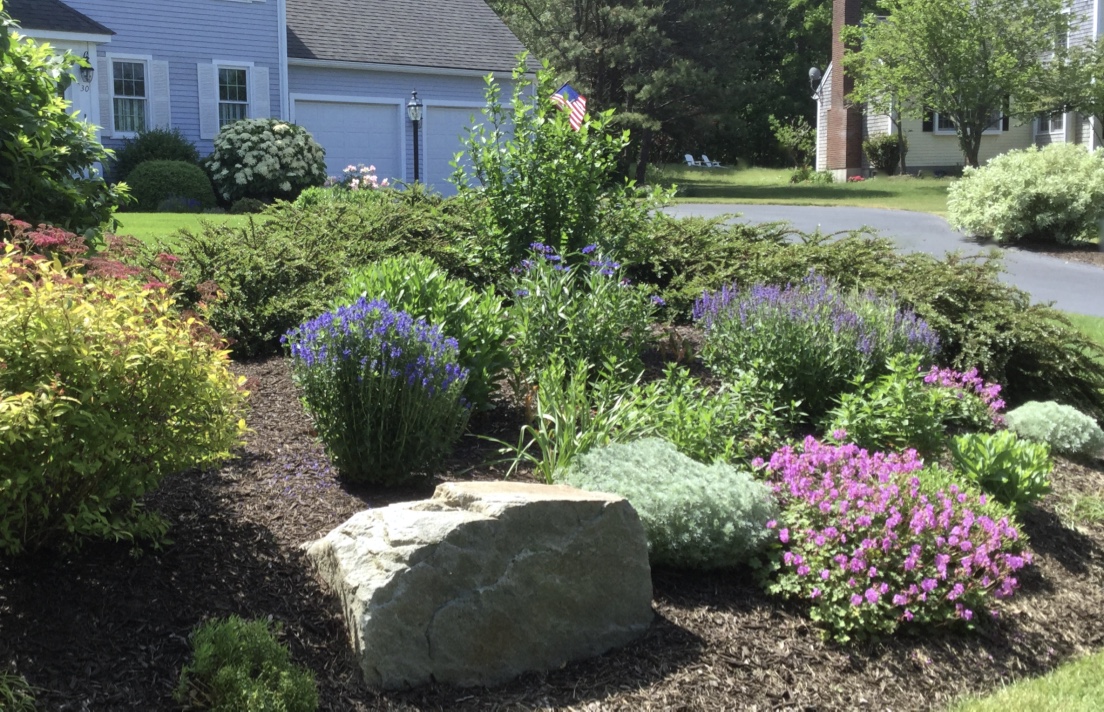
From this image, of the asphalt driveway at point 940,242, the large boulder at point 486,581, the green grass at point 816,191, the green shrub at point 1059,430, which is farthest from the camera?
the green grass at point 816,191

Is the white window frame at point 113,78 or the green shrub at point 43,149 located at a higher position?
the white window frame at point 113,78

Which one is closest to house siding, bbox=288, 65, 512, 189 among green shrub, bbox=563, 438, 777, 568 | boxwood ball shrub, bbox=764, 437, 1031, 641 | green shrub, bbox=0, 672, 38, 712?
green shrub, bbox=563, 438, 777, 568

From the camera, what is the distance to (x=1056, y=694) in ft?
12.5

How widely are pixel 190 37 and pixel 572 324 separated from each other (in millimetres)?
18919

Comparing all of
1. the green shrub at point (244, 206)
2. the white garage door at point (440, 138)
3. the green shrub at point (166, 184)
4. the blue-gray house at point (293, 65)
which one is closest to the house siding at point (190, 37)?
the blue-gray house at point (293, 65)

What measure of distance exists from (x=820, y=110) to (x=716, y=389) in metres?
33.1

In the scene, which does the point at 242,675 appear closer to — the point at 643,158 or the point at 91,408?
the point at 91,408

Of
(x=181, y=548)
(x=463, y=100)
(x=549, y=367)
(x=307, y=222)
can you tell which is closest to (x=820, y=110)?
(x=463, y=100)

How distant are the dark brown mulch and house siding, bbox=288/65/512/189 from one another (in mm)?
20340

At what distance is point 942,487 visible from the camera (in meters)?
4.59

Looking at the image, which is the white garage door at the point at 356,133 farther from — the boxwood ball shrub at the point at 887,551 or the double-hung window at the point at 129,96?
the boxwood ball shrub at the point at 887,551

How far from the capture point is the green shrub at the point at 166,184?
1897 cm

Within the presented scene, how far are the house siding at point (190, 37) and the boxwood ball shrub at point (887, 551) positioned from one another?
1992cm

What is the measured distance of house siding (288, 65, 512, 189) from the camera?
922 inches
